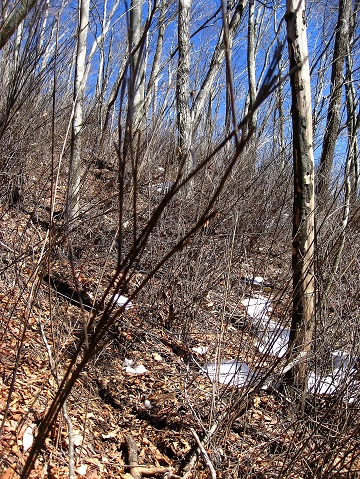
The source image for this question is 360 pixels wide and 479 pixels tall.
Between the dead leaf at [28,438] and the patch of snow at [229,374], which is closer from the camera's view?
the dead leaf at [28,438]

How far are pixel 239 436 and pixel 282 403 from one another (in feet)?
1.28

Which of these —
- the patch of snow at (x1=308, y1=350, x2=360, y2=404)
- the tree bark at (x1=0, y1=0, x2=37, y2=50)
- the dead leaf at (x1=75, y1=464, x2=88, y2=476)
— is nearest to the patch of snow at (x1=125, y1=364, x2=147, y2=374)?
the dead leaf at (x1=75, y1=464, x2=88, y2=476)

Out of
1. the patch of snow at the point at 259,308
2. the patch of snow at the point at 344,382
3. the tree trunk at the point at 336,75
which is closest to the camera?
the patch of snow at the point at 344,382

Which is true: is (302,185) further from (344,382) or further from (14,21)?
(14,21)

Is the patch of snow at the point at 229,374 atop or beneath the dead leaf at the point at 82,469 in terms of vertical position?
atop

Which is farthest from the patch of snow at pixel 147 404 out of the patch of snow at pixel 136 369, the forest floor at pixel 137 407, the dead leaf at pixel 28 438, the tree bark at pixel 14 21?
the tree bark at pixel 14 21

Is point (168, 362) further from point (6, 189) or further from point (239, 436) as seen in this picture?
point (6, 189)

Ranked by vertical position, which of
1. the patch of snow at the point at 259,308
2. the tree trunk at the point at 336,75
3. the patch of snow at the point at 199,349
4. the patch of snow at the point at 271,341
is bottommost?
the patch of snow at the point at 199,349

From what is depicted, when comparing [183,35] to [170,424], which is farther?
[183,35]

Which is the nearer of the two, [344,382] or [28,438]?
[28,438]

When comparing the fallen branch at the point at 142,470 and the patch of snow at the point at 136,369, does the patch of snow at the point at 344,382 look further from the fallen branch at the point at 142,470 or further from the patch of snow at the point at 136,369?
the patch of snow at the point at 136,369

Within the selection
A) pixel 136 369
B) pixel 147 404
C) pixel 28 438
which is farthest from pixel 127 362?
pixel 28 438

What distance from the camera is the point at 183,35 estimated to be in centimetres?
560

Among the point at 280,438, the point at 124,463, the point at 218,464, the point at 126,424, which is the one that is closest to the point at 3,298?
the point at 126,424
